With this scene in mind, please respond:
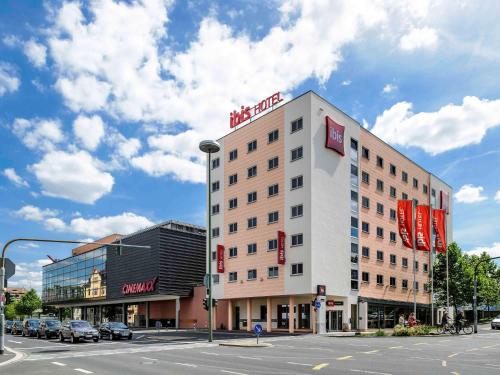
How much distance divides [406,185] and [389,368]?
52288mm

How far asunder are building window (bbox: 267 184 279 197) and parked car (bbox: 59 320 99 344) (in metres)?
22.5

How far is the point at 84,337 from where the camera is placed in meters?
36.8

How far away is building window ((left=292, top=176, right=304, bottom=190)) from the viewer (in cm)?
4922

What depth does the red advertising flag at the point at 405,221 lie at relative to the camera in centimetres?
5666

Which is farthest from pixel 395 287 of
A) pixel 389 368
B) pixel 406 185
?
pixel 389 368

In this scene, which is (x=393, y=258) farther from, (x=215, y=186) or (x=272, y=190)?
(x=215, y=186)

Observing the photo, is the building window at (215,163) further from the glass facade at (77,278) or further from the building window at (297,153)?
the glass facade at (77,278)

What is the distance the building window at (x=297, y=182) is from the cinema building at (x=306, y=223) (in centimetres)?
15

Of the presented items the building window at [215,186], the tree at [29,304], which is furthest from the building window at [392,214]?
the tree at [29,304]

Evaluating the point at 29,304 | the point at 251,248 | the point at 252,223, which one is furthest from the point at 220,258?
the point at 29,304

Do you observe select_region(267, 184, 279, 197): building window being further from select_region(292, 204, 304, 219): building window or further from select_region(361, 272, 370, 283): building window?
select_region(361, 272, 370, 283): building window

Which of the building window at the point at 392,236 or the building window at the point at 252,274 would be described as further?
the building window at the point at 392,236

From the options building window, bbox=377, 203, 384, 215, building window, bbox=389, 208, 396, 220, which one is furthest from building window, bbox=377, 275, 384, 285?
building window, bbox=389, 208, 396, 220

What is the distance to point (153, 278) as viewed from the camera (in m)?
66.1
